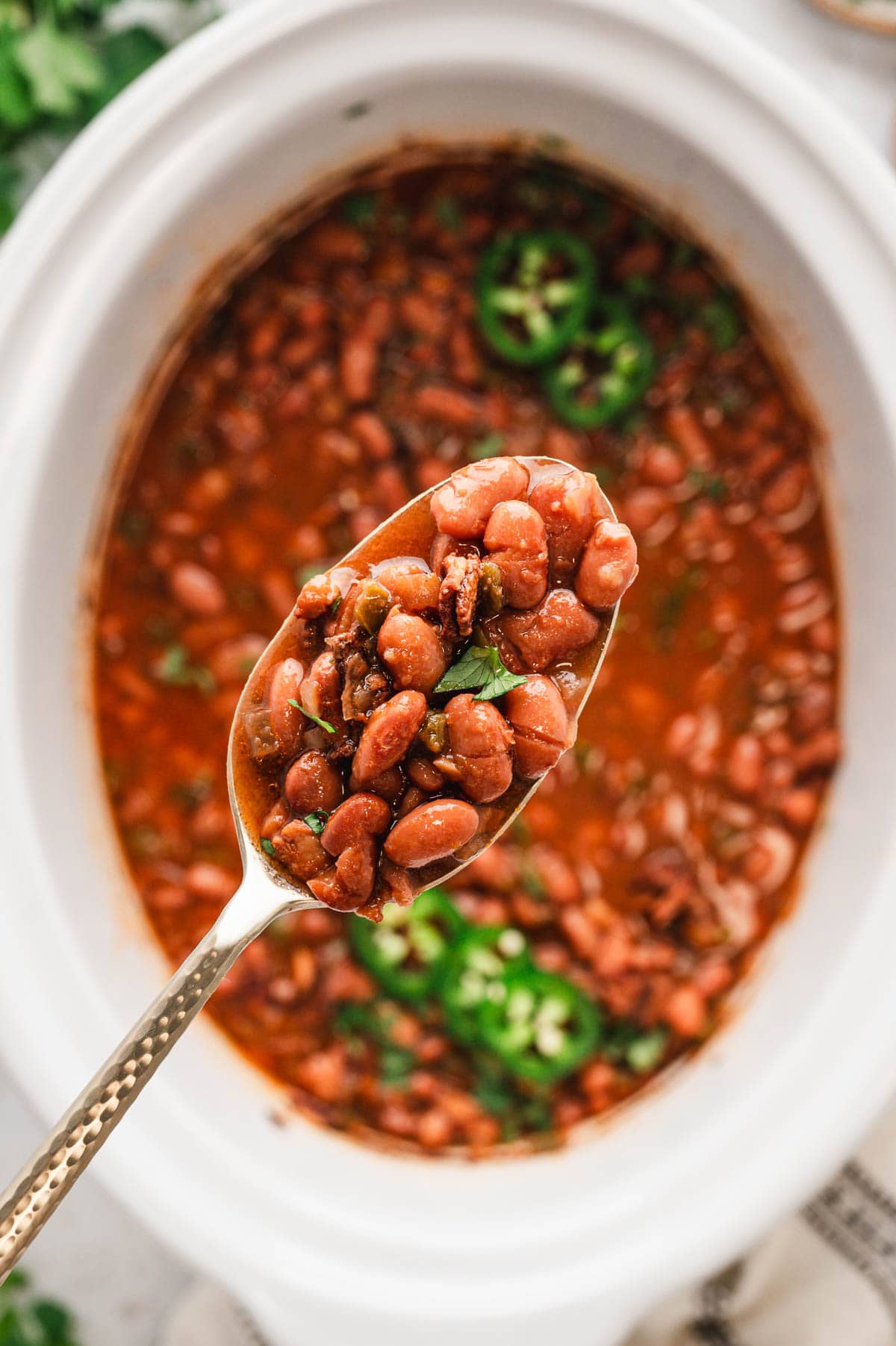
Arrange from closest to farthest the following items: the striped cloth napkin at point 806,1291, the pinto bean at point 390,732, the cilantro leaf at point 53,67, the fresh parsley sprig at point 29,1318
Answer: the pinto bean at point 390,732
the cilantro leaf at point 53,67
the striped cloth napkin at point 806,1291
the fresh parsley sprig at point 29,1318

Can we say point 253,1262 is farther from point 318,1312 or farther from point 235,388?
point 235,388

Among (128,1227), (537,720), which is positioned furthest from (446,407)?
(128,1227)

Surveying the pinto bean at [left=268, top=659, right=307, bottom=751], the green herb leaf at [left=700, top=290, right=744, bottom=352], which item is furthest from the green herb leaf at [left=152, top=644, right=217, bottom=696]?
the green herb leaf at [left=700, top=290, right=744, bottom=352]

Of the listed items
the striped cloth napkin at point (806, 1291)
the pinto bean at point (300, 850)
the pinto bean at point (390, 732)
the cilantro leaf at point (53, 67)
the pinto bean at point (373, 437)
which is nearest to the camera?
the pinto bean at point (390, 732)

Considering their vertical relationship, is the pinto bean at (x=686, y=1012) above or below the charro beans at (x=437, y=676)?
below

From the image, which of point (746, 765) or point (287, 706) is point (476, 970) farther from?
point (287, 706)

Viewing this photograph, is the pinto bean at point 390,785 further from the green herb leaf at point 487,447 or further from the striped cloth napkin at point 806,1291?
the striped cloth napkin at point 806,1291

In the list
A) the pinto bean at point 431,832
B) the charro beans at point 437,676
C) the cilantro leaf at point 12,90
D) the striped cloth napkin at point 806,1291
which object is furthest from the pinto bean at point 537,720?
the cilantro leaf at point 12,90
